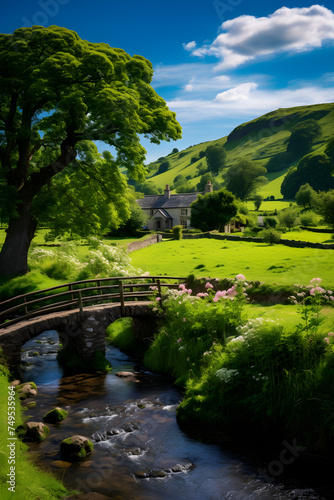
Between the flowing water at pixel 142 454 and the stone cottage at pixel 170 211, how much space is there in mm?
71439

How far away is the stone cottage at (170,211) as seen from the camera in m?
85.6

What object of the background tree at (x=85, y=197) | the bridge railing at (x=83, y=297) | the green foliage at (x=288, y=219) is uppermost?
the background tree at (x=85, y=197)

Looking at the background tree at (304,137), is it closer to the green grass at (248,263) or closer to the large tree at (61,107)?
the green grass at (248,263)

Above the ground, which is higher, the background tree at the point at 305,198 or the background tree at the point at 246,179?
the background tree at the point at 246,179

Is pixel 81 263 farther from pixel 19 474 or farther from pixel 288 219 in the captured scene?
pixel 288 219

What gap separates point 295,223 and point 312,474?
60.4 metres

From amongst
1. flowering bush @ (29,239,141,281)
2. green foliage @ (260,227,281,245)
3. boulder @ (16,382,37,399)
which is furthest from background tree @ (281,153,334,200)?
boulder @ (16,382,37,399)

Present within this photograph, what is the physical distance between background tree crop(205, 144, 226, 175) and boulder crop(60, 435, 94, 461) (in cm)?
17217

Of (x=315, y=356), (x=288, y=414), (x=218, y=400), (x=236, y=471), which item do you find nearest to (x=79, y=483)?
(x=236, y=471)

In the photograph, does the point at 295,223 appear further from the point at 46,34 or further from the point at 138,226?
the point at 46,34

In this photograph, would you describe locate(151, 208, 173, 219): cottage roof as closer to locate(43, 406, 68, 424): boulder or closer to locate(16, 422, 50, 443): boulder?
locate(43, 406, 68, 424): boulder

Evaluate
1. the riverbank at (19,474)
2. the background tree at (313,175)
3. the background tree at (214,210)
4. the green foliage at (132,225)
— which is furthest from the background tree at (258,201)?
the riverbank at (19,474)

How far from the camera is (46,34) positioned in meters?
21.2

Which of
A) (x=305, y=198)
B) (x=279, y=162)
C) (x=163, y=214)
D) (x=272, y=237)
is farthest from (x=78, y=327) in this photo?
(x=279, y=162)
